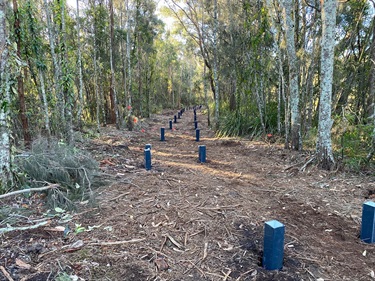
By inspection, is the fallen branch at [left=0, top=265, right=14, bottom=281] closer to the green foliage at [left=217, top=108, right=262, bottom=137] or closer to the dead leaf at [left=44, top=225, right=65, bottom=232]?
the dead leaf at [left=44, top=225, right=65, bottom=232]

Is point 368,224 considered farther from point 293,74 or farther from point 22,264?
point 293,74

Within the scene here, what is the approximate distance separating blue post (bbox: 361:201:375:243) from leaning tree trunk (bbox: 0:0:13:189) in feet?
16.4

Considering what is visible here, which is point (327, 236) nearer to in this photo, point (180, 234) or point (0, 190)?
point (180, 234)

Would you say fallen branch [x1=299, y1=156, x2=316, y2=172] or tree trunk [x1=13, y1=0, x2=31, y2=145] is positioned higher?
tree trunk [x1=13, y1=0, x2=31, y2=145]

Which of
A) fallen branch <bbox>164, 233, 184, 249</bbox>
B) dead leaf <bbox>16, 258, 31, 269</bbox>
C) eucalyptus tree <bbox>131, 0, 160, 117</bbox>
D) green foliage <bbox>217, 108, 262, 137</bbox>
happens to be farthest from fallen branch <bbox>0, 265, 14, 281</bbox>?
eucalyptus tree <bbox>131, 0, 160, 117</bbox>

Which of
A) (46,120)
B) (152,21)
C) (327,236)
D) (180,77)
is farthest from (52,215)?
(180,77)

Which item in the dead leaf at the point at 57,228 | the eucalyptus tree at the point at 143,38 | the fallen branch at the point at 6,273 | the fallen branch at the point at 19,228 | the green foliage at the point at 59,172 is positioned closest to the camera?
the fallen branch at the point at 6,273

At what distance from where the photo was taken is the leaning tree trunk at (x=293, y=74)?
259 inches

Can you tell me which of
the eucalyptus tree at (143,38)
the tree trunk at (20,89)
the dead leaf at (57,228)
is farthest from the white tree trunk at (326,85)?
the eucalyptus tree at (143,38)

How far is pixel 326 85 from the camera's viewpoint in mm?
5492

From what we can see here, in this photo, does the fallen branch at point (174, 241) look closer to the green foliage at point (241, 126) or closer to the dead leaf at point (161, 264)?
the dead leaf at point (161, 264)

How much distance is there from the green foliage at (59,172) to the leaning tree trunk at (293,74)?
5472mm

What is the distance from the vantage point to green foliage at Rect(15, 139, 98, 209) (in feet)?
13.2

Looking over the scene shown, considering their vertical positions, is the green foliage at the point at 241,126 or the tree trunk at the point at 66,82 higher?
the tree trunk at the point at 66,82
